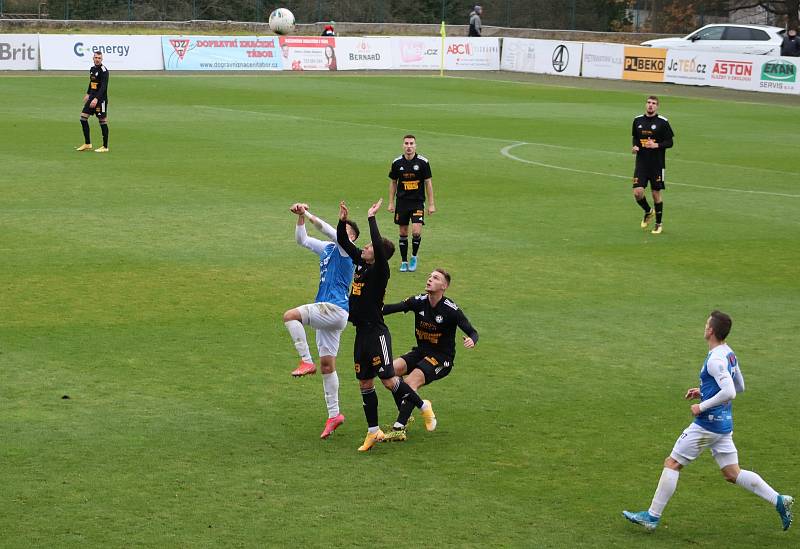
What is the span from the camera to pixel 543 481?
10094mm

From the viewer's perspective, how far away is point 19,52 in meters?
50.8

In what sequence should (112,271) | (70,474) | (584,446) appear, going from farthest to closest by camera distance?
(112,271) < (584,446) < (70,474)

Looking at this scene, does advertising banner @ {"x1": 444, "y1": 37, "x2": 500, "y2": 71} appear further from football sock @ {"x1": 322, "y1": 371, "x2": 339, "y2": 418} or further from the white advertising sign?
football sock @ {"x1": 322, "y1": 371, "x2": 339, "y2": 418}

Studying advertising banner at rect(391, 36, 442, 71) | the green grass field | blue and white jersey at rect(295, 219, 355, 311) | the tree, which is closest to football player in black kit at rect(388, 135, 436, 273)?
the green grass field

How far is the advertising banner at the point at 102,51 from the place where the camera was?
51.3m

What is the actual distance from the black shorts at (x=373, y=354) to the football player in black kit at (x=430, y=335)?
0.32 m

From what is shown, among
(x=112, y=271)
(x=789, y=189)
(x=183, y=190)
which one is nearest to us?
(x=112, y=271)

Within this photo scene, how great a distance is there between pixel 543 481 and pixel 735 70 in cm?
4528

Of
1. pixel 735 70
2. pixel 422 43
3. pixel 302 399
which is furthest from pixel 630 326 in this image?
pixel 422 43

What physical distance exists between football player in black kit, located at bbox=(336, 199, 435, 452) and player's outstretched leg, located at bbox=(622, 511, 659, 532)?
2.59 metres

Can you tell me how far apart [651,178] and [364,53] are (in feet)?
125

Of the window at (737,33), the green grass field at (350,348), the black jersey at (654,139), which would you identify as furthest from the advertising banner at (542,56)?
the black jersey at (654,139)

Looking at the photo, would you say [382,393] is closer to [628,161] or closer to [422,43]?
[628,161]

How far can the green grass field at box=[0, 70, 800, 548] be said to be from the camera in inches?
370
